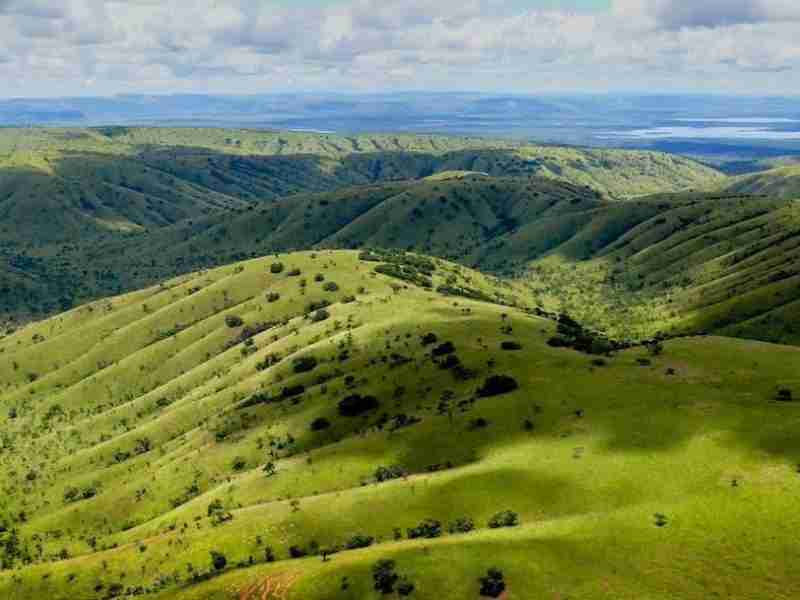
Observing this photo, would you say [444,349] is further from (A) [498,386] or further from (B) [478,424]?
(B) [478,424]

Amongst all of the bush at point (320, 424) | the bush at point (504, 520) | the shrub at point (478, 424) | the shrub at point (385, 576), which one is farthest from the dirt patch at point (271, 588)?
the bush at point (320, 424)

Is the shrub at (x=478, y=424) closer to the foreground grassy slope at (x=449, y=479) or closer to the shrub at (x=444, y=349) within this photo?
the foreground grassy slope at (x=449, y=479)

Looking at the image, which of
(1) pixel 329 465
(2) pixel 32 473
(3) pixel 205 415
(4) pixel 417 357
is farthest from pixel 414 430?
(2) pixel 32 473

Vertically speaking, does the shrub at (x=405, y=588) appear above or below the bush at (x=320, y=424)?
above

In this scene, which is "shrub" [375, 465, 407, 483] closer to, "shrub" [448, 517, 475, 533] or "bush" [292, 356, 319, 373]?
"shrub" [448, 517, 475, 533]

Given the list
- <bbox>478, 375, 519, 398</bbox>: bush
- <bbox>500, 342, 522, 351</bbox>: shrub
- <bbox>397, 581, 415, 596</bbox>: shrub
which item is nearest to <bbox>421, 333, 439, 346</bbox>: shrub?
<bbox>500, 342, 522, 351</bbox>: shrub

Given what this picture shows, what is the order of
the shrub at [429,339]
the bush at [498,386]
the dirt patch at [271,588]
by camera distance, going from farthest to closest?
the shrub at [429,339], the bush at [498,386], the dirt patch at [271,588]

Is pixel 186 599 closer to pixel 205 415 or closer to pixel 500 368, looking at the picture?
pixel 500 368
